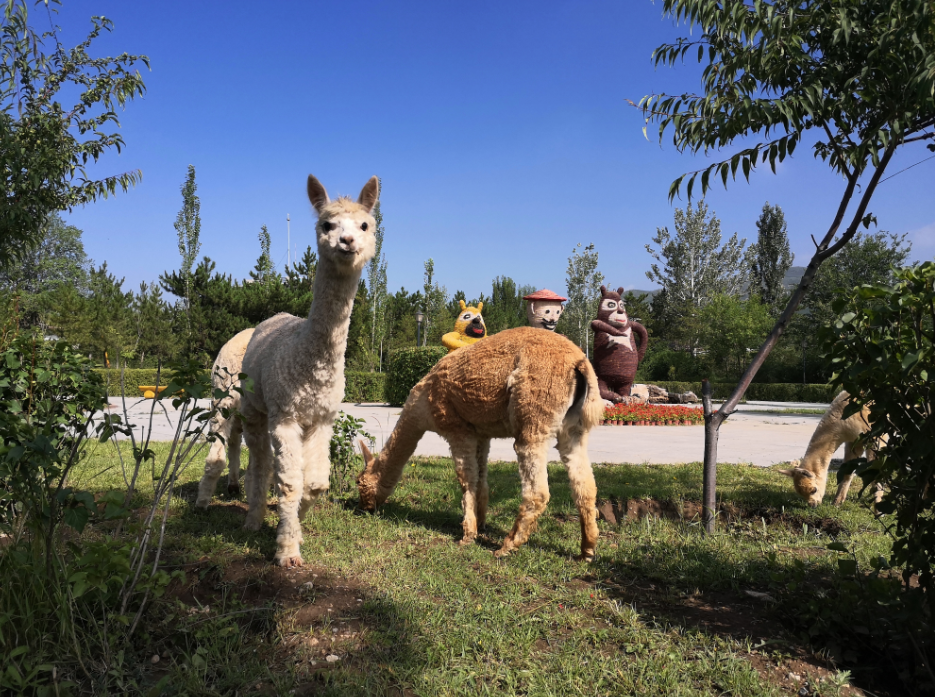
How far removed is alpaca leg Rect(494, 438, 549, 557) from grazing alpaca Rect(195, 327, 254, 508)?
2.54 metres

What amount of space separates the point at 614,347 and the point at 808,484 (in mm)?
11872

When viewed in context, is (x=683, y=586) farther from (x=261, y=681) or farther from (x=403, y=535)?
(x=261, y=681)

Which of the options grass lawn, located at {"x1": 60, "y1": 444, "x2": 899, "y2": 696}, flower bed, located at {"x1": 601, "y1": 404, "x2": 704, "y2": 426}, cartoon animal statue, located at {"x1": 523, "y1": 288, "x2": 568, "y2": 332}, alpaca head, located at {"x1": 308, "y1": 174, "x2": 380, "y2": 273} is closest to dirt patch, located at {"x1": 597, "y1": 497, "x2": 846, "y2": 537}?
grass lawn, located at {"x1": 60, "y1": 444, "x2": 899, "y2": 696}

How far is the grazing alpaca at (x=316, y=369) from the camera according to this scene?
369 centimetres

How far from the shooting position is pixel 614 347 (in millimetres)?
17266

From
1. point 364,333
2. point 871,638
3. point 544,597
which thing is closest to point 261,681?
point 544,597

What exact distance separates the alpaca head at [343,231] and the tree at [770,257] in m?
52.9

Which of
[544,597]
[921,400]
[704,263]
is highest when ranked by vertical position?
[704,263]

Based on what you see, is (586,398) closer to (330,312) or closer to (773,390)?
(330,312)

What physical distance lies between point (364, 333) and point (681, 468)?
19.2 m

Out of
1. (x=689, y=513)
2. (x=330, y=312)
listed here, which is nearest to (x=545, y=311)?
(x=689, y=513)

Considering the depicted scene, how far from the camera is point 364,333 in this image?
83.0 ft

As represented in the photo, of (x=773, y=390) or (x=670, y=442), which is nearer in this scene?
(x=670, y=442)

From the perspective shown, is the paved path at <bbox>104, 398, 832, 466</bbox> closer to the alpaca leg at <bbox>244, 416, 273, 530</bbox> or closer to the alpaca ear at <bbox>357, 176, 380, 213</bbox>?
the alpaca leg at <bbox>244, 416, 273, 530</bbox>
